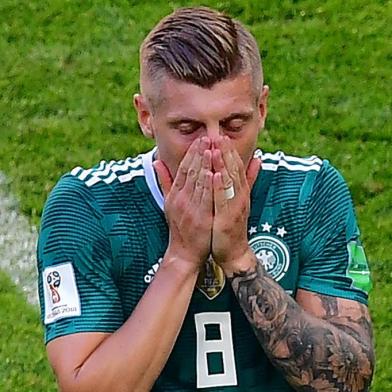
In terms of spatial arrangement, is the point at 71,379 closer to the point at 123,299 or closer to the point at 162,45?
the point at 123,299

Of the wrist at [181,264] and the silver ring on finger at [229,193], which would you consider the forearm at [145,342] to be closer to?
the wrist at [181,264]

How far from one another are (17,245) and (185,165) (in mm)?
3390

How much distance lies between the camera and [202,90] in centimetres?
394

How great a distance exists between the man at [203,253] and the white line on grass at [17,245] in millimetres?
2565

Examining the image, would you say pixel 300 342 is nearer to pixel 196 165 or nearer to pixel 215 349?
pixel 215 349

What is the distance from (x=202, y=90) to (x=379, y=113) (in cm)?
426

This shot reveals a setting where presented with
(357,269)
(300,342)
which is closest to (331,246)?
(357,269)

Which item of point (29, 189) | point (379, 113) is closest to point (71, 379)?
point (29, 189)

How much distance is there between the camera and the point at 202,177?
388 cm

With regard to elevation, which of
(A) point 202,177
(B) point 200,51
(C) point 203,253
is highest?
(B) point 200,51

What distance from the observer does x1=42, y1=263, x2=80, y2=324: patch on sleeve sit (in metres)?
4.05

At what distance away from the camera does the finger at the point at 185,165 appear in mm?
3895

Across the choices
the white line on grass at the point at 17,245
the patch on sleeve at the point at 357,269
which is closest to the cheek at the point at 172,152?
the patch on sleeve at the point at 357,269

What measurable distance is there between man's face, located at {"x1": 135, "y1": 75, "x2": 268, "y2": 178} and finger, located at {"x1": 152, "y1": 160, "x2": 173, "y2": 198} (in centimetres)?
2
